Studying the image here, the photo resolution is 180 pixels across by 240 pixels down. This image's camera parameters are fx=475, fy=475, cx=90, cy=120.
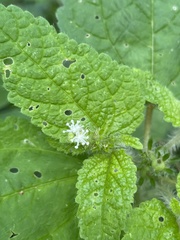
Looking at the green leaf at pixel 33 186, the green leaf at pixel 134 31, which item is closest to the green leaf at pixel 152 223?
the green leaf at pixel 33 186

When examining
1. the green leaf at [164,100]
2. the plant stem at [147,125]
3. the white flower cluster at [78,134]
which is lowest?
the white flower cluster at [78,134]

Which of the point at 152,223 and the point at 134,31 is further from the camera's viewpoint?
the point at 134,31

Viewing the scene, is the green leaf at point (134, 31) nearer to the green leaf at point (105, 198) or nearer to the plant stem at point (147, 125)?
the plant stem at point (147, 125)

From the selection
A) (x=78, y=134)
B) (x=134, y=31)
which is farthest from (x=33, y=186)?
(x=134, y=31)

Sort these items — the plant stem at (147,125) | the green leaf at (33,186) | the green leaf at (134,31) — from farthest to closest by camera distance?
the green leaf at (134,31), the plant stem at (147,125), the green leaf at (33,186)

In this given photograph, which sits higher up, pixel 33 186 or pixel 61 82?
pixel 61 82

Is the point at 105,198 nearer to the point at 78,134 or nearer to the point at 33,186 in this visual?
the point at 78,134

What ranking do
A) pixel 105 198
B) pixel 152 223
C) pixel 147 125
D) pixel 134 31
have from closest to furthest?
pixel 105 198 < pixel 152 223 < pixel 147 125 < pixel 134 31

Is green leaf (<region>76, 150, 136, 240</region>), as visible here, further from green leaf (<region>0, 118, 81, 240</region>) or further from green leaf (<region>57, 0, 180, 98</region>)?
green leaf (<region>57, 0, 180, 98</region>)

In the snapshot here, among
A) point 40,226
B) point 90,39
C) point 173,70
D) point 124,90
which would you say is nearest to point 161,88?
point 124,90
